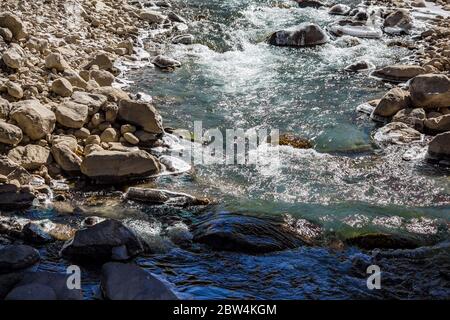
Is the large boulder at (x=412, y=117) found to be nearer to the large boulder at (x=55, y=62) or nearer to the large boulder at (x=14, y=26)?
the large boulder at (x=55, y=62)

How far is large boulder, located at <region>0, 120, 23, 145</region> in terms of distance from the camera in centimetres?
695

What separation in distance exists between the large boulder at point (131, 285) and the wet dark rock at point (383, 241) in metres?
2.21

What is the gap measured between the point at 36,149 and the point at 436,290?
15.6ft

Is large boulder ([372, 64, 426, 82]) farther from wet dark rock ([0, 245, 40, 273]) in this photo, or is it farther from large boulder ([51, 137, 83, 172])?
wet dark rock ([0, 245, 40, 273])

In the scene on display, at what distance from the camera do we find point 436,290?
5.11 metres

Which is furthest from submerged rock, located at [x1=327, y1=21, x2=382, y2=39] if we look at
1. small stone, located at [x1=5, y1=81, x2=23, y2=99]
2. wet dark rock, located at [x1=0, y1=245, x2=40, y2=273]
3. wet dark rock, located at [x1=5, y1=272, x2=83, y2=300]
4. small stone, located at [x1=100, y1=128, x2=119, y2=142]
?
wet dark rock, located at [x1=5, y1=272, x2=83, y2=300]

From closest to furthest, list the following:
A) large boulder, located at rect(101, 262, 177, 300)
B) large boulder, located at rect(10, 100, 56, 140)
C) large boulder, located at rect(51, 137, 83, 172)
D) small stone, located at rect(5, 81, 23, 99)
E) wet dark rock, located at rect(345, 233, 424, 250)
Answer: large boulder, located at rect(101, 262, 177, 300)
wet dark rock, located at rect(345, 233, 424, 250)
large boulder, located at rect(51, 137, 83, 172)
large boulder, located at rect(10, 100, 56, 140)
small stone, located at rect(5, 81, 23, 99)

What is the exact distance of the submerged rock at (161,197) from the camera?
6672mm

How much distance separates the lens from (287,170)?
7.65 metres

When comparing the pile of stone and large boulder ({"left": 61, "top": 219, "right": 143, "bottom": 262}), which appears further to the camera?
the pile of stone

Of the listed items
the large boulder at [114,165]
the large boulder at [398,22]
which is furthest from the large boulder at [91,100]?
the large boulder at [398,22]

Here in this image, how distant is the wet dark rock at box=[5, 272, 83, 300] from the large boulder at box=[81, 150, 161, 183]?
231cm

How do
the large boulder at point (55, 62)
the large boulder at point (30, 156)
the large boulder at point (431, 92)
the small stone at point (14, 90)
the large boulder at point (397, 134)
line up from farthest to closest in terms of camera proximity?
1. the large boulder at point (431, 92)
2. the large boulder at point (55, 62)
3. the large boulder at point (397, 134)
4. the small stone at point (14, 90)
5. the large boulder at point (30, 156)
